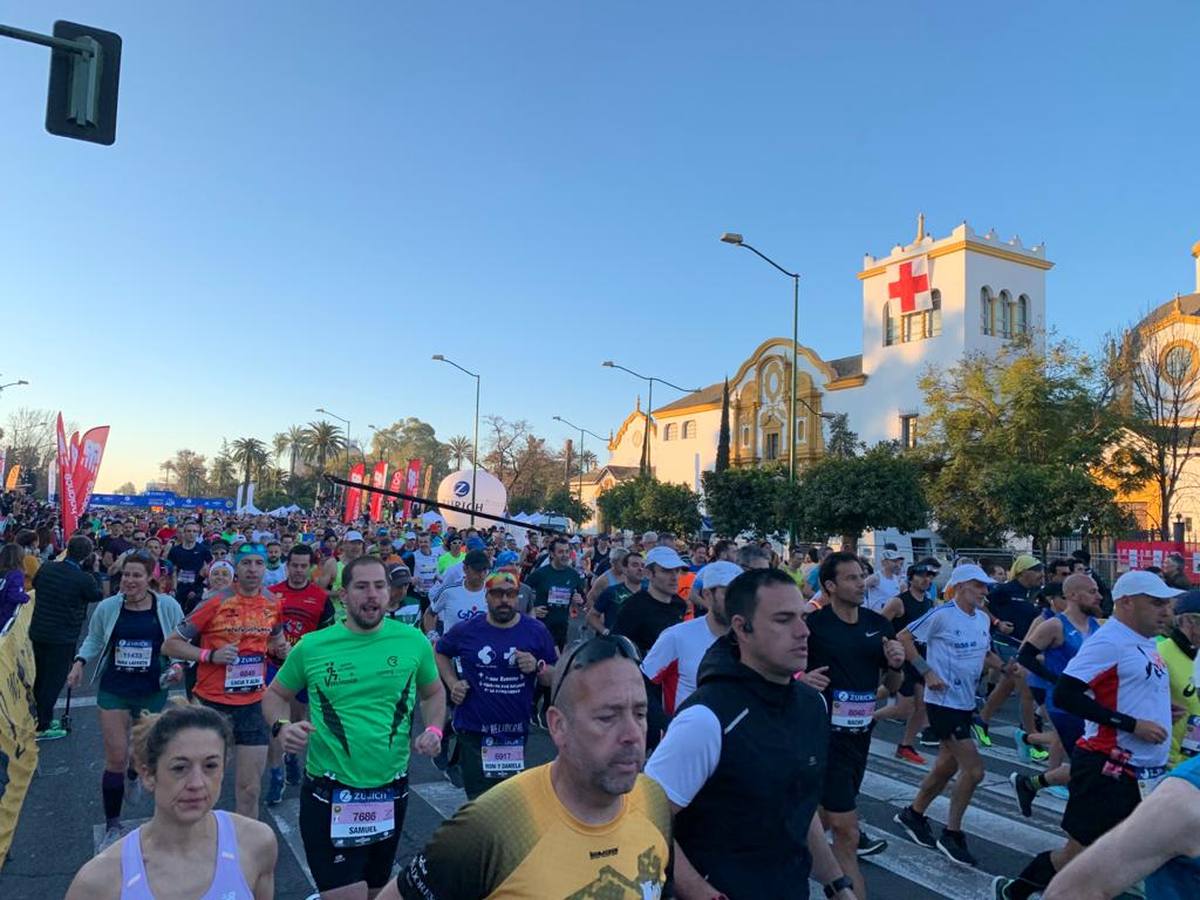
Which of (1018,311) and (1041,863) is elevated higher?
(1018,311)

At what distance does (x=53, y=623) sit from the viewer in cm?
855

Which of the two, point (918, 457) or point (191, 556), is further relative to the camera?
point (918, 457)

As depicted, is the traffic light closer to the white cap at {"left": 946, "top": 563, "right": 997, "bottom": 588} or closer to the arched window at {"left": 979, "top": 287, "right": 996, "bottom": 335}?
the white cap at {"left": 946, "top": 563, "right": 997, "bottom": 588}

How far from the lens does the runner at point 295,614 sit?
6.96 m

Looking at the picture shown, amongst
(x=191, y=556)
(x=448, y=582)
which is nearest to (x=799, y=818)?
(x=448, y=582)

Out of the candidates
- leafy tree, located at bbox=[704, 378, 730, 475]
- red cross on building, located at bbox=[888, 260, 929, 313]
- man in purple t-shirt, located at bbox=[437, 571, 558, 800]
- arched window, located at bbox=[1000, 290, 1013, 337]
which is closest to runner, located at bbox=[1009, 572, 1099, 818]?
man in purple t-shirt, located at bbox=[437, 571, 558, 800]

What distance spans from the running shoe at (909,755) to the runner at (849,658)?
377 cm

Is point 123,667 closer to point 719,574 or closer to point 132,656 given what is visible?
point 132,656

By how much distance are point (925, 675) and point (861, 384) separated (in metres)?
51.7

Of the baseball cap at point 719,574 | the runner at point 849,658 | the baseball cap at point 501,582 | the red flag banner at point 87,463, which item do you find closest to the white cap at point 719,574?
the baseball cap at point 719,574

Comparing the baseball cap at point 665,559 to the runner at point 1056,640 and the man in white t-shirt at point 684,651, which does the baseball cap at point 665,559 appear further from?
the runner at point 1056,640

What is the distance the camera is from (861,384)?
182 ft

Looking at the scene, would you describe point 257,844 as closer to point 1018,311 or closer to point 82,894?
point 82,894

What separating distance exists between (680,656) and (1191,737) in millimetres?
3042
